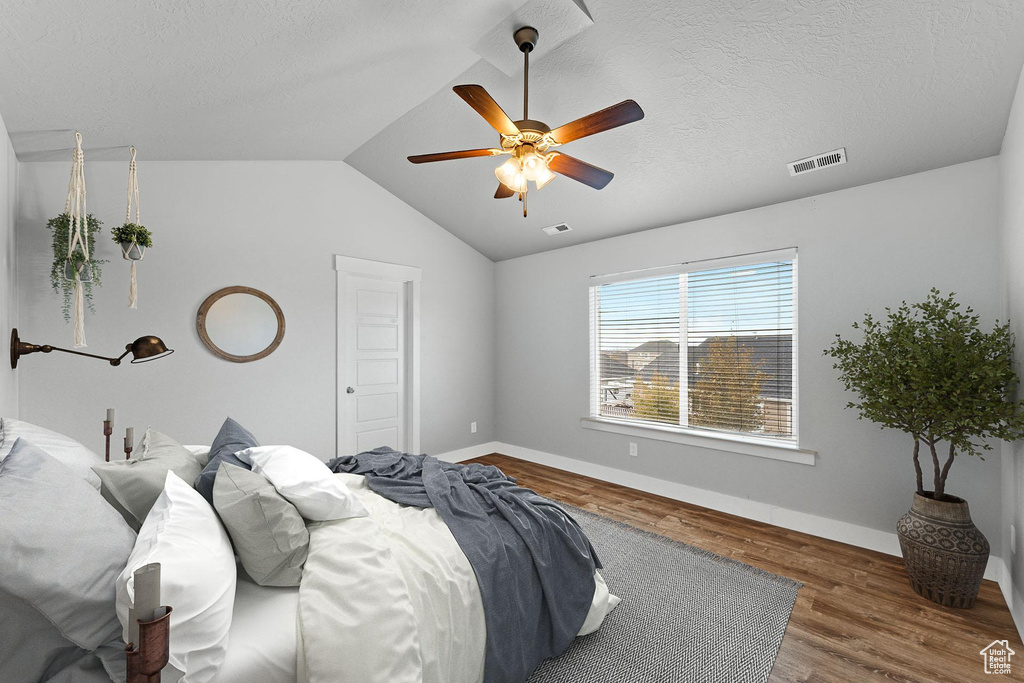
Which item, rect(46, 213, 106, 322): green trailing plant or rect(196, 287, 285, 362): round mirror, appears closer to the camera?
rect(46, 213, 106, 322): green trailing plant

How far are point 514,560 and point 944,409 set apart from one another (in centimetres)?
222

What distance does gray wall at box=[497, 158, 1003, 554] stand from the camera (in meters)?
2.62

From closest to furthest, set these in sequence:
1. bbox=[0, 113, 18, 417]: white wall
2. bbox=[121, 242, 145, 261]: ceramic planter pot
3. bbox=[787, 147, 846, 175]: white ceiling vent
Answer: bbox=[0, 113, 18, 417]: white wall < bbox=[121, 242, 145, 261]: ceramic planter pot < bbox=[787, 147, 846, 175]: white ceiling vent

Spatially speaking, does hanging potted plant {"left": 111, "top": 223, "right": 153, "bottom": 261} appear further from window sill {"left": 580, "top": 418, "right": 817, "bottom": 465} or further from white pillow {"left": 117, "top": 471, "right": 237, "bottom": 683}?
window sill {"left": 580, "top": 418, "right": 817, "bottom": 465}

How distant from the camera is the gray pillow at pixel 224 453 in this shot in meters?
1.60

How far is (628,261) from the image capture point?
4.26 meters

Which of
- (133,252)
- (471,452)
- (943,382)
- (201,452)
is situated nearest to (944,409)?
(943,382)

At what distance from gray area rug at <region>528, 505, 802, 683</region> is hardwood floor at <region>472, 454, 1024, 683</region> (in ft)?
0.34

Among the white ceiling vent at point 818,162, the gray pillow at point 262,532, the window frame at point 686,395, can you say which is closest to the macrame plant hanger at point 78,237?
the gray pillow at point 262,532

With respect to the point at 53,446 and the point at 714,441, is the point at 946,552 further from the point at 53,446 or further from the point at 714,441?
the point at 53,446

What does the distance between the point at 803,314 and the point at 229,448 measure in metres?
3.59

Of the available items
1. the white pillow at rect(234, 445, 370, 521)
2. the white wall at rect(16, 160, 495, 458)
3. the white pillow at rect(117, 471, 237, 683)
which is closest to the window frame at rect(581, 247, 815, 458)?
the white wall at rect(16, 160, 495, 458)

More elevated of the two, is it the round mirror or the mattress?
the round mirror

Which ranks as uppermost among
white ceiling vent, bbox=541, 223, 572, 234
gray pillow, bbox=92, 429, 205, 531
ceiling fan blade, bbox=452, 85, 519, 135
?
white ceiling vent, bbox=541, 223, 572, 234
